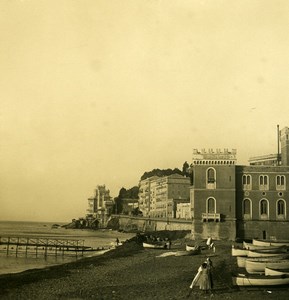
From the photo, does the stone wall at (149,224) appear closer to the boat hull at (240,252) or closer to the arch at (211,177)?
the arch at (211,177)

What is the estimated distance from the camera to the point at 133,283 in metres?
29.1

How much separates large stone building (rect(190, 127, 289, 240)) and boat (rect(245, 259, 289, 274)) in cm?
3104

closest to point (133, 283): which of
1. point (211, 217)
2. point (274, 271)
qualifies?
point (274, 271)

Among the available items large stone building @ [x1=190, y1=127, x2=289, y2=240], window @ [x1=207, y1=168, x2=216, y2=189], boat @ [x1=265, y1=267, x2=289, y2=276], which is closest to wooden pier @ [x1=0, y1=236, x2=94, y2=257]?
large stone building @ [x1=190, y1=127, x2=289, y2=240]

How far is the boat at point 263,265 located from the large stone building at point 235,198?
31.0 meters

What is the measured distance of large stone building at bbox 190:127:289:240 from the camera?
197 ft

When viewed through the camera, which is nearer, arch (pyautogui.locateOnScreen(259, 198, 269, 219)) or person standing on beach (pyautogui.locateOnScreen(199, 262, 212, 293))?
person standing on beach (pyautogui.locateOnScreen(199, 262, 212, 293))

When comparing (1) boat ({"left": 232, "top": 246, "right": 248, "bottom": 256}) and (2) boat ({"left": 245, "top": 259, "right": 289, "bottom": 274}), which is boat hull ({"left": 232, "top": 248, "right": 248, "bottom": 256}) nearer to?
(1) boat ({"left": 232, "top": 246, "right": 248, "bottom": 256})

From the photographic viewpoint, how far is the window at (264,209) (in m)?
61.0

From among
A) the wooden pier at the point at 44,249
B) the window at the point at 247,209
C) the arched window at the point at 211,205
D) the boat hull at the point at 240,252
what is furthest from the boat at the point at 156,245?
the boat hull at the point at 240,252

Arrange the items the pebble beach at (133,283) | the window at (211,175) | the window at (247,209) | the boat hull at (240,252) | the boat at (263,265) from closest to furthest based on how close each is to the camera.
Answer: the pebble beach at (133,283) < the boat at (263,265) < the boat hull at (240,252) < the window at (211,175) < the window at (247,209)

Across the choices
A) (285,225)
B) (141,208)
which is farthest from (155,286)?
(141,208)

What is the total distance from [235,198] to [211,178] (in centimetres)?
401

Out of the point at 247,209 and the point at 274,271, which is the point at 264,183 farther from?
the point at 274,271
